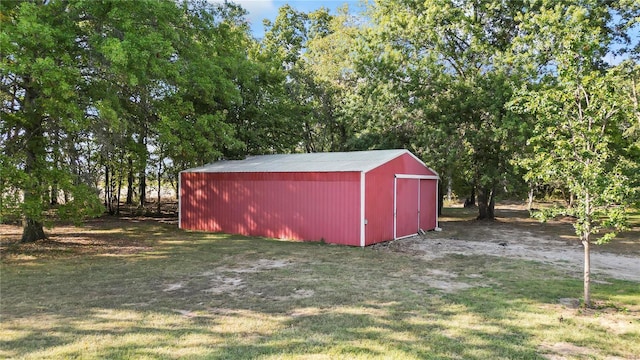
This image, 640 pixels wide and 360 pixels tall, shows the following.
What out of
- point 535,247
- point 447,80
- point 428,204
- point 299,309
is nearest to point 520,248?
point 535,247

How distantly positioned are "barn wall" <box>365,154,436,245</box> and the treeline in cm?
395

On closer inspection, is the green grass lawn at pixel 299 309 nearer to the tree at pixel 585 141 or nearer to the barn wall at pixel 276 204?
the tree at pixel 585 141

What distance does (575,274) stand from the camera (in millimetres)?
8016

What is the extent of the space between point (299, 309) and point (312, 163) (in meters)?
8.09

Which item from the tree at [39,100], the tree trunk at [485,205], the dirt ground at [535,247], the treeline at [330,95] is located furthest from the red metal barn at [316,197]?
the tree trunk at [485,205]

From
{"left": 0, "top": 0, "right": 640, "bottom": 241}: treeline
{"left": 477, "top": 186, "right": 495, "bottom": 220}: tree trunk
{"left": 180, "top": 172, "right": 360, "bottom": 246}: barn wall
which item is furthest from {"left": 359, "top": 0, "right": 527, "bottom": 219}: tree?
{"left": 180, "top": 172, "right": 360, "bottom": 246}: barn wall

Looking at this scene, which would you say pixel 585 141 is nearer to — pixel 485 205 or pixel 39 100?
pixel 39 100

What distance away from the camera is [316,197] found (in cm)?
1211

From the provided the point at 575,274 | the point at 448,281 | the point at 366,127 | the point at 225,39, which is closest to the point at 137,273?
the point at 448,281

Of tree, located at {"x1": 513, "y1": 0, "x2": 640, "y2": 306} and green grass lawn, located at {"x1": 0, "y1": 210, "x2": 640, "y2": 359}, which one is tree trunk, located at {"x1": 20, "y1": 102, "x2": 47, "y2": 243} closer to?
green grass lawn, located at {"x1": 0, "y1": 210, "x2": 640, "y2": 359}

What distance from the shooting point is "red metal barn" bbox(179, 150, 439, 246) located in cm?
1156

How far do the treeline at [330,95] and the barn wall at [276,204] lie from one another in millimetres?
1505

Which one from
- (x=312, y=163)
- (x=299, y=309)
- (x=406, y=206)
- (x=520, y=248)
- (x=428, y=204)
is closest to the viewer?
(x=299, y=309)

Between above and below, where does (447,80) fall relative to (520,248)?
above
